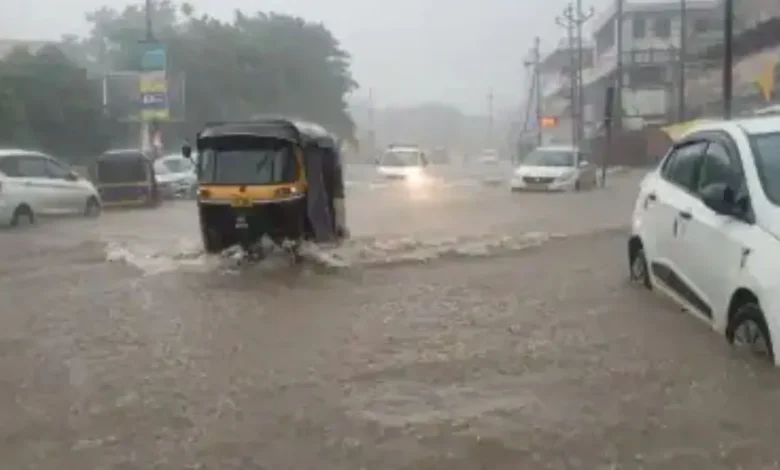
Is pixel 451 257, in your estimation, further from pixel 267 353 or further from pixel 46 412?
pixel 46 412

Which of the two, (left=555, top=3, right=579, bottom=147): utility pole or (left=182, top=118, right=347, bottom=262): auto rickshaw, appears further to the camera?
(left=555, top=3, right=579, bottom=147): utility pole

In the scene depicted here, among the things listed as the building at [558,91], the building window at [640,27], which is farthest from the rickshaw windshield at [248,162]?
the building at [558,91]

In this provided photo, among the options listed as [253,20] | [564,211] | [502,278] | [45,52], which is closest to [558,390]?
[502,278]

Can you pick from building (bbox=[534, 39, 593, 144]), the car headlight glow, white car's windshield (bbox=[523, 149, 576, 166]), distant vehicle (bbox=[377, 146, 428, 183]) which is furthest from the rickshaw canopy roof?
building (bbox=[534, 39, 593, 144])

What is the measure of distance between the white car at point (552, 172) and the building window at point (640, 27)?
113ft

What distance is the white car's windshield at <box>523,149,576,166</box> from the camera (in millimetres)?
29719

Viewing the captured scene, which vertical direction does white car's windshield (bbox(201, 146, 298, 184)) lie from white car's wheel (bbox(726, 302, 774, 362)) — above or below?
above

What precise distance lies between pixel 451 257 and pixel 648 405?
7537 millimetres

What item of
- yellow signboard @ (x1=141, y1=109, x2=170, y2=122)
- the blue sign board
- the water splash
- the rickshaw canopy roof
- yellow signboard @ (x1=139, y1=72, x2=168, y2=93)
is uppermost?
the blue sign board

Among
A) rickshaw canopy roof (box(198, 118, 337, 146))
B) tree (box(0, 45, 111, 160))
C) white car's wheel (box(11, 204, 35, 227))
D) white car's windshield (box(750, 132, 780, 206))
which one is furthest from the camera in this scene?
tree (box(0, 45, 111, 160))

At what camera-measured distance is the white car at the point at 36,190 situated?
19.2 metres

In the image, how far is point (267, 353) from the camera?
23.8ft

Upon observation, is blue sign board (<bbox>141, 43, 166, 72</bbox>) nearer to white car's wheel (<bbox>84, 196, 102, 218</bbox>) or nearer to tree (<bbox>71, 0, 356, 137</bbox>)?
tree (<bbox>71, 0, 356, 137</bbox>)

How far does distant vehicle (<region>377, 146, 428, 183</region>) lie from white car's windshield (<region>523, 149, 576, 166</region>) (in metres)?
6.98
